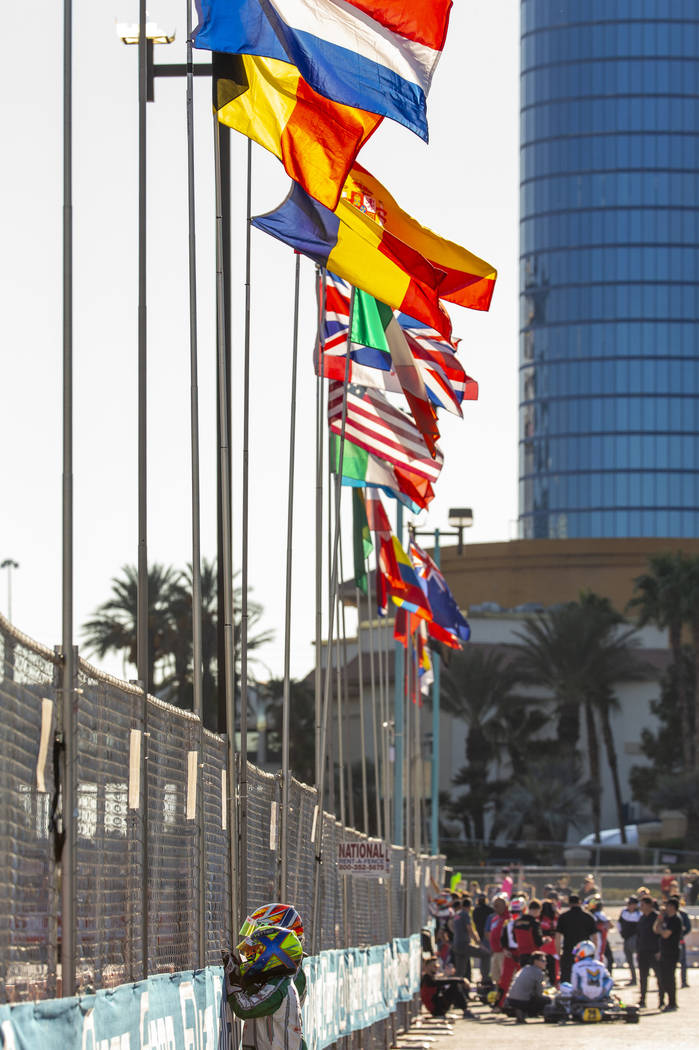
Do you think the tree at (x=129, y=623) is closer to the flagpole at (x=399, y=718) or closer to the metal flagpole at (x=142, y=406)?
the flagpole at (x=399, y=718)

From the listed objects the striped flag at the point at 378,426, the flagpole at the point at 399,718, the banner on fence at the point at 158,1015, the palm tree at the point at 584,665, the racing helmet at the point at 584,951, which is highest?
the palm tree at the point at 584,665

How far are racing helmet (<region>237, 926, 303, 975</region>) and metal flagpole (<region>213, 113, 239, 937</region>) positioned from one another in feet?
6.39

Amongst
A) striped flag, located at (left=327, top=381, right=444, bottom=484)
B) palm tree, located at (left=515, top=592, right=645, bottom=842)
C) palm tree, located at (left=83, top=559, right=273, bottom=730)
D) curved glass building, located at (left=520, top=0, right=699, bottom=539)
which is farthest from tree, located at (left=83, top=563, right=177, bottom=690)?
curved glass building, located at (left=520, top=0, right=699, bottom=539)

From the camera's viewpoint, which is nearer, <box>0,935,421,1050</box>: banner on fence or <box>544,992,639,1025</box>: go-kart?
<box>0,935,421,1050</box>: banner on fence

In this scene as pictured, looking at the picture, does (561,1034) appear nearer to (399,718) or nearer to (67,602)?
(399,718)

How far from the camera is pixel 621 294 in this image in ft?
569

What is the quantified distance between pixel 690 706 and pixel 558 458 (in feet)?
277

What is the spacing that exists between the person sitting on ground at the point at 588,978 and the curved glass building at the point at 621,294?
146789 mm

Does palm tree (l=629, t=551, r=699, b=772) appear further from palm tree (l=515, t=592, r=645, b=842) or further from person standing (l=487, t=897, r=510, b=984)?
person standing (l=487, t=897, r=510, b=984)

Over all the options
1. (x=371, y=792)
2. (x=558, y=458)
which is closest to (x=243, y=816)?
(x=371, y=792)

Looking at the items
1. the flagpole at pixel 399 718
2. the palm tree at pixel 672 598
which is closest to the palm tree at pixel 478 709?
the palm tree at pixel 672 598

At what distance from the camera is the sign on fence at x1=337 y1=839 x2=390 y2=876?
17688mm

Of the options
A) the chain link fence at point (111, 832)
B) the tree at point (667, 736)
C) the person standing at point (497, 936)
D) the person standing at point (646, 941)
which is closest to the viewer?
the chain link fence at point (111, 832)

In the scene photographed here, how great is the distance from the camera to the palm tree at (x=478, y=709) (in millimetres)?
82938
